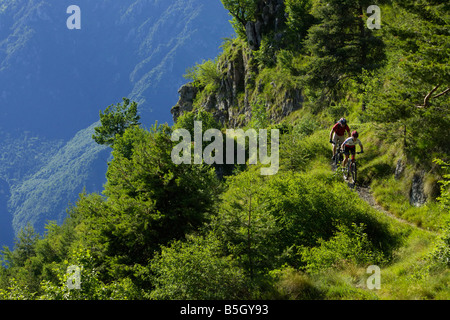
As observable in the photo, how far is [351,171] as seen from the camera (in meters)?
16.2

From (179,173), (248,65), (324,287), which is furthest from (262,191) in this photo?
(248,65)

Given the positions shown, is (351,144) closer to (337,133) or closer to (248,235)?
(337,133)

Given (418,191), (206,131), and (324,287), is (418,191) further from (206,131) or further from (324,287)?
(206,131)

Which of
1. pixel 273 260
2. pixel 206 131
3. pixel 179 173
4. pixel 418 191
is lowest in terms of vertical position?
pixel 273 260

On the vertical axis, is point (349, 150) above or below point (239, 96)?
below

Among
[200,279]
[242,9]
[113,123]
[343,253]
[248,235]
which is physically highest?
[242,9]

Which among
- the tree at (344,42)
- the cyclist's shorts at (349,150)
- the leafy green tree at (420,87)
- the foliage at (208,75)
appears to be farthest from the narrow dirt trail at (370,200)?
the foliage at (208,75)

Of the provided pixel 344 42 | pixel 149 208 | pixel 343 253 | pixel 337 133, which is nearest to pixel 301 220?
pixel 343 253

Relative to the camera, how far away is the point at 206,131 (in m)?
52.9

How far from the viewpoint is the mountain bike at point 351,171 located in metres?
15.9

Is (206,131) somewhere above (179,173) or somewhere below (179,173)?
above

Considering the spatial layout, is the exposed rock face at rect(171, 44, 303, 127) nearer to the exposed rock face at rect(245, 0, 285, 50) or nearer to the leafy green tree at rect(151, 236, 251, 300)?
the exposed rock face at rect(245, 0, 285, 50)

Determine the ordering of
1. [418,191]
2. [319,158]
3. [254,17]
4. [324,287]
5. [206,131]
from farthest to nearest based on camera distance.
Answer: [254,17]
[206,131]
[319,158]
[418,191]
[324,287]

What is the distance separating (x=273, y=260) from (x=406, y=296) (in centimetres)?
401
